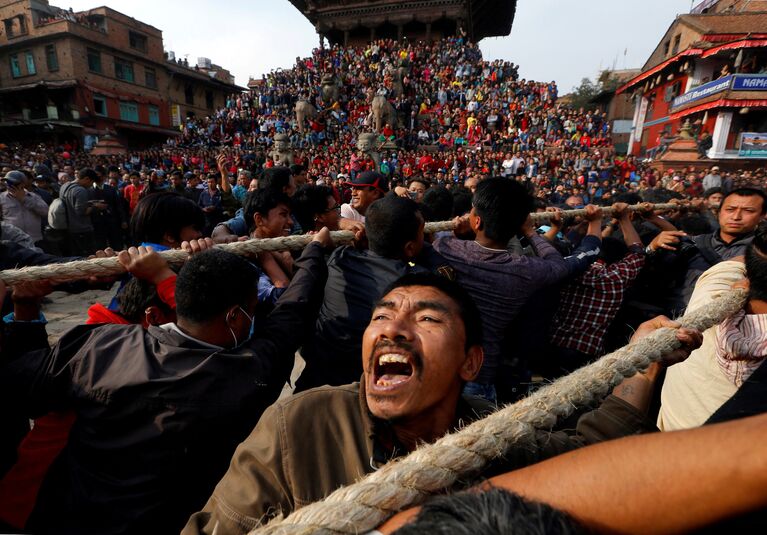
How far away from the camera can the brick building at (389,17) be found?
28562 millimetres

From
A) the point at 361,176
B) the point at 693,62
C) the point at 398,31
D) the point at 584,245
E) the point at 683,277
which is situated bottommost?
the point at 683,277

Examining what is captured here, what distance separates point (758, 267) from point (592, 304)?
133 cm

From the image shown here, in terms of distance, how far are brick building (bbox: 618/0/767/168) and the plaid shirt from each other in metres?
20.8

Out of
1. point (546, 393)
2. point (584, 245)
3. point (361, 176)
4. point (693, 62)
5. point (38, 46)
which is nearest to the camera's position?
point (546, 393)

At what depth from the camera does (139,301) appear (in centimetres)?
187

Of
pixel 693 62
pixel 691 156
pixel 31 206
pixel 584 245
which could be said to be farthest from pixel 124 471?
pixel 693 62

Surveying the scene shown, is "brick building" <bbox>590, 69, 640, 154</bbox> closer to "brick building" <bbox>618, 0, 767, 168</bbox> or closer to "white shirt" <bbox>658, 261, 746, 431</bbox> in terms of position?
"brick building" <bbox>618, 0, 767, 168</bbox>

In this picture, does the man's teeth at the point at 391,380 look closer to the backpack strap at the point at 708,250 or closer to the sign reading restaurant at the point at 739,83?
the backpack strap at the point at 708,250

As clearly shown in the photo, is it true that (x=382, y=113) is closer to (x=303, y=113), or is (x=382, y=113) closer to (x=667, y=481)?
(x=303, y=113)

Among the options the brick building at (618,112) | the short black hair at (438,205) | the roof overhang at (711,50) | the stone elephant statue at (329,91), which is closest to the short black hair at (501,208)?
the short black hair at (438,205)

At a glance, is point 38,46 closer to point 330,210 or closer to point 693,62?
point 330,210

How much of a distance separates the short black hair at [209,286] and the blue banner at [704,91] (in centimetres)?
2813

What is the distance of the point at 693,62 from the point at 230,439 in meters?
33.1

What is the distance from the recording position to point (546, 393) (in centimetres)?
120
